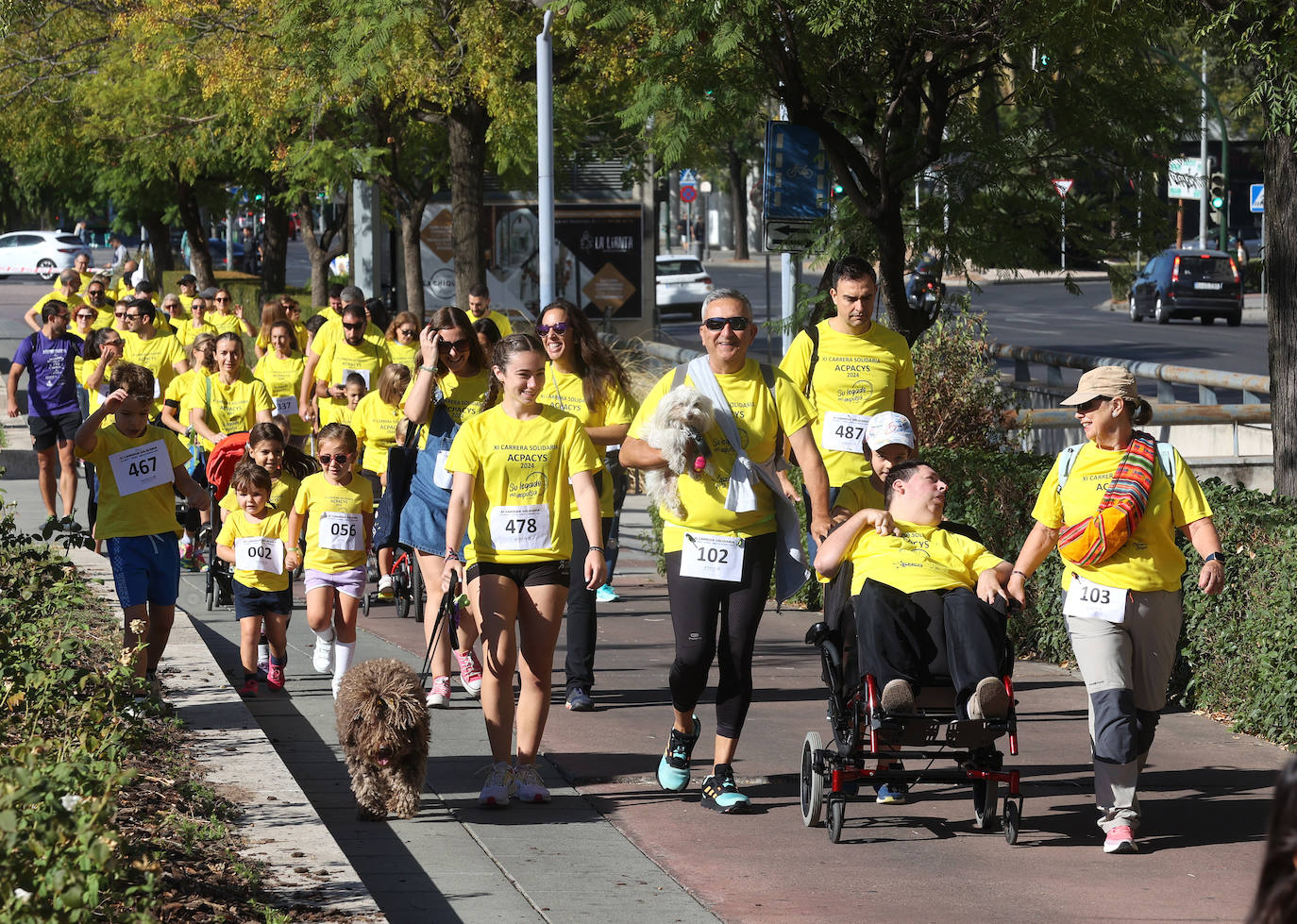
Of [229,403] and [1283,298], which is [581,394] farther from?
[229,403]

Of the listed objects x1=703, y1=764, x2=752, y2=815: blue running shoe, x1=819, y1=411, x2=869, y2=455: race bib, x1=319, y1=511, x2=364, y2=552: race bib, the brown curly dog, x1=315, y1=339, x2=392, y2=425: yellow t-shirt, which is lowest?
x1=703, y1=764, x2=752, y2=815: blue running shoe

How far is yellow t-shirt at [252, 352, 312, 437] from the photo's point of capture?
48.4ft

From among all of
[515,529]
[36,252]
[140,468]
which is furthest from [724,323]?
[36,252]

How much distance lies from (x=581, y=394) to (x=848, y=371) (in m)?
1.35

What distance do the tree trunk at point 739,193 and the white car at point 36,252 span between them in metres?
24.7

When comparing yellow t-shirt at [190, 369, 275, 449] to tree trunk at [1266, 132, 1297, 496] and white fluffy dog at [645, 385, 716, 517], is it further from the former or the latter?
tree trunk at [1266, 132, 1297, 496]

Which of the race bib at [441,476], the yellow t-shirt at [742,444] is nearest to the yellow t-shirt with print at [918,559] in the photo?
the yellow t-shirt at [742,444]

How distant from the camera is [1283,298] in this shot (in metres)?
10.0

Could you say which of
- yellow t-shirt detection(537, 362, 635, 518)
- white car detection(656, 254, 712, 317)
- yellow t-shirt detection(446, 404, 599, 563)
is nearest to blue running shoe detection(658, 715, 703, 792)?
yellow t-shirt detection(446, 404, 599, 563)

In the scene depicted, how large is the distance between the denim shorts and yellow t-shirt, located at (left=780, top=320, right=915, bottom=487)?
10.1ft

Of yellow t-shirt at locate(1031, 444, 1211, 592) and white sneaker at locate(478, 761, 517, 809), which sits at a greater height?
yellow t-shirt at locate(1031, 444, 1211, 592)

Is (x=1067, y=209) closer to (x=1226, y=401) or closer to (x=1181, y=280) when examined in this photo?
(x=1226, y=401)

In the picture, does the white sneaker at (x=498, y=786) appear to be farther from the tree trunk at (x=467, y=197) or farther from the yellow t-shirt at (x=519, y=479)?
the tree trunk at (x=467, y=197)

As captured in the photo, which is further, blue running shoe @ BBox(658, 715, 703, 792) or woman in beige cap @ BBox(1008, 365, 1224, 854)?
A: blue running shoe @ BBox(658, 715, 703, 792)
